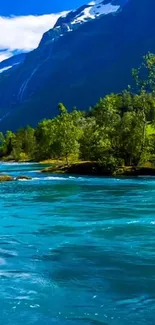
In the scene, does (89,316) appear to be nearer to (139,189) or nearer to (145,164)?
(139,189)

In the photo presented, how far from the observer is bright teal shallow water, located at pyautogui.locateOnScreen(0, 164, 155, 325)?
46.0 ft

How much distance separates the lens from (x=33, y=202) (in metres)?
39.2

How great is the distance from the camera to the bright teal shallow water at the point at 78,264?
14.0 metres

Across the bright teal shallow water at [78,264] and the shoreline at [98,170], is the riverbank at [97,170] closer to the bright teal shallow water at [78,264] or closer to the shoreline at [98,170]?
the shoreline at [98,170]

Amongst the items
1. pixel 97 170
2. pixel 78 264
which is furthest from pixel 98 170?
pixel 78 264

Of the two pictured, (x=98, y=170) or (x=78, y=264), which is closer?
(x=78, y=264)

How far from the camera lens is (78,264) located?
19.1 m

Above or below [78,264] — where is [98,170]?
above

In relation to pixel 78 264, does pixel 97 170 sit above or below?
above

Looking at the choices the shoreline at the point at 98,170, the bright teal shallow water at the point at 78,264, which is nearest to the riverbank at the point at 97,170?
the shoreline at the point at 98,170

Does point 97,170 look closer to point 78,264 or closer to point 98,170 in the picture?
point 98,170

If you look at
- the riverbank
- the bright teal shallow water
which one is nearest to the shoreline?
the riverbank

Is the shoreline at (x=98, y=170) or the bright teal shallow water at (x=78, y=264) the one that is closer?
the bright teal shallow water at (x=78, y=264)

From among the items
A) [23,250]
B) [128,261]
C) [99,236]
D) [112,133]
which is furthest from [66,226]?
[112,133]
